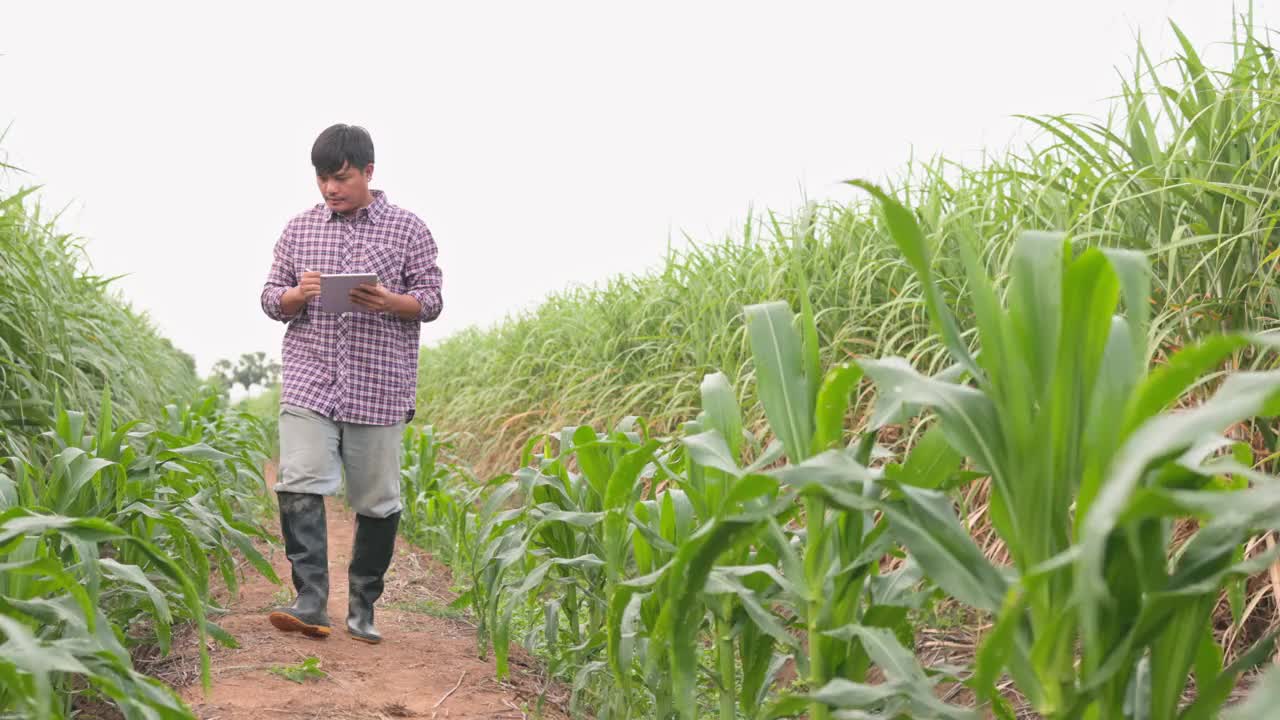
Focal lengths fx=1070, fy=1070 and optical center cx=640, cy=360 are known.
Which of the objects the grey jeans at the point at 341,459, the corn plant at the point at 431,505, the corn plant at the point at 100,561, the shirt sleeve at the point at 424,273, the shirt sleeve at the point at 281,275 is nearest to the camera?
the corn plant at the point at 100,561

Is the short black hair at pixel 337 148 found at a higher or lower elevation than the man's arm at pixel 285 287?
higher

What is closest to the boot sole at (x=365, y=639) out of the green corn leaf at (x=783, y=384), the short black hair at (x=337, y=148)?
the short black hair at (x=337, y=148)

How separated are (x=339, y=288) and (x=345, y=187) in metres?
0.42

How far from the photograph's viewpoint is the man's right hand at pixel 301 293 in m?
3.48

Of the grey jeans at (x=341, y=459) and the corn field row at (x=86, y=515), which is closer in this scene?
the corn field row at (x=86, y=515)

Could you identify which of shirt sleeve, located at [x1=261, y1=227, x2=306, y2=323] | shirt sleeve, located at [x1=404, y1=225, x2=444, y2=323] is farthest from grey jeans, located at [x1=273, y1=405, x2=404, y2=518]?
shirt sleeve, located at [x1=404, y1=225, x2=444, y2=323]

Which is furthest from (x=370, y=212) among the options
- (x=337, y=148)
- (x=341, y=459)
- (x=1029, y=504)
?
(x=1029, y=504)

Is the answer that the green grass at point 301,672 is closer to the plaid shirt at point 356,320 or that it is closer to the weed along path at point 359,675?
the weed along path at point 359,675

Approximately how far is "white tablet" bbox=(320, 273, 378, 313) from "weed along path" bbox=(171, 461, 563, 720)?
1.08 meters

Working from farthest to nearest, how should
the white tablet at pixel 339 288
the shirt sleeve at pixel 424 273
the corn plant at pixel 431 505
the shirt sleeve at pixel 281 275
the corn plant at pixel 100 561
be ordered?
the corn plant at pixel 431 505 → the shirt sleeve at pixel 424 273 → the shirt sleeve at pixel 281 275 → the white tablet at pixel 339 288 → the corn plant at pixel 100 561

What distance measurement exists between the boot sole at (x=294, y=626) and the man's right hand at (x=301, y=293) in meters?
0.99

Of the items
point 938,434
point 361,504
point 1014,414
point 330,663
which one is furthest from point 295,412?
point 1014,414

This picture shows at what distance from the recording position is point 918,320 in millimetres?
4004

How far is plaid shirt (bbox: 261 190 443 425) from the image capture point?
11.8ft
